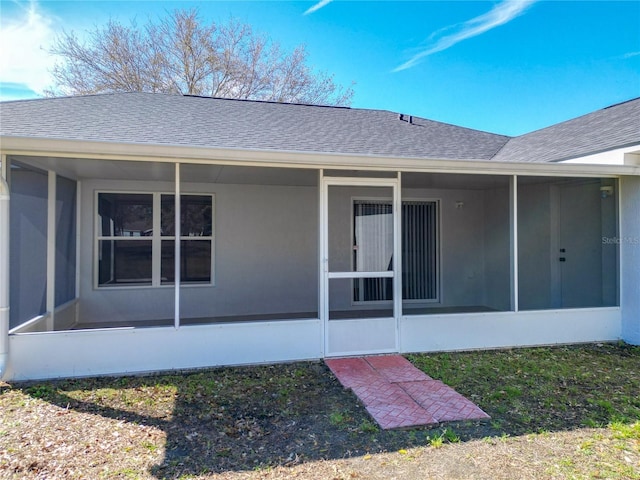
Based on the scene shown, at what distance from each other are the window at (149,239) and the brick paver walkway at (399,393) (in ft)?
10.9

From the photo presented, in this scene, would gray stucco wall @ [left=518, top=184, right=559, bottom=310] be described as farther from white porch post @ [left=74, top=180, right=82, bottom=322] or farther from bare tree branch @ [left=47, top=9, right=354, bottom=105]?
bare tree branch @ [left=47, top=9, right=354, bottom=105]

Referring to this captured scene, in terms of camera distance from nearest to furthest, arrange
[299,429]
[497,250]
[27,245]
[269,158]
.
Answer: [299,429] → [269,158] → [27,245] → [497,250]

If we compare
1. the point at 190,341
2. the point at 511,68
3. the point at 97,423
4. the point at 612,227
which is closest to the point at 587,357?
the point at 612,227

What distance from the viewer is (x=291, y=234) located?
25.2 ft

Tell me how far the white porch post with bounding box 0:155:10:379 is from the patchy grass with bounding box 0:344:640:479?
47cm

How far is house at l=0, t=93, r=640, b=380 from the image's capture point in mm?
4805

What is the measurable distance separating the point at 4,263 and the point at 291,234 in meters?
4.40

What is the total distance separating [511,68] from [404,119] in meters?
8.52

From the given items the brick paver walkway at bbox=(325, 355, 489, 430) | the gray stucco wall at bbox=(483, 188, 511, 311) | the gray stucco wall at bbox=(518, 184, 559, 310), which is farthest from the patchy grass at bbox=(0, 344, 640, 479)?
the gray stucco wall at bbox=(483, 188, 511, 311)

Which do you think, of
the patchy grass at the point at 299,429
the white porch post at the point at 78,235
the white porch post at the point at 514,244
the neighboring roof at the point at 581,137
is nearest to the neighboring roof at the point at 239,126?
the neighboring roof at the point at 581,137

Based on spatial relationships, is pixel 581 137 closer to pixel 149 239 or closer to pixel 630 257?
pixel 630 257

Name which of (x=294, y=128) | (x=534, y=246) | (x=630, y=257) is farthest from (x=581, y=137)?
(x=294, y=128)

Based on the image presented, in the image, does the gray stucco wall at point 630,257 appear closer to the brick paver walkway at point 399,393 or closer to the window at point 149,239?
the brick paver walkway at point 399,393

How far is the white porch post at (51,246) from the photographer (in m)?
5.61
